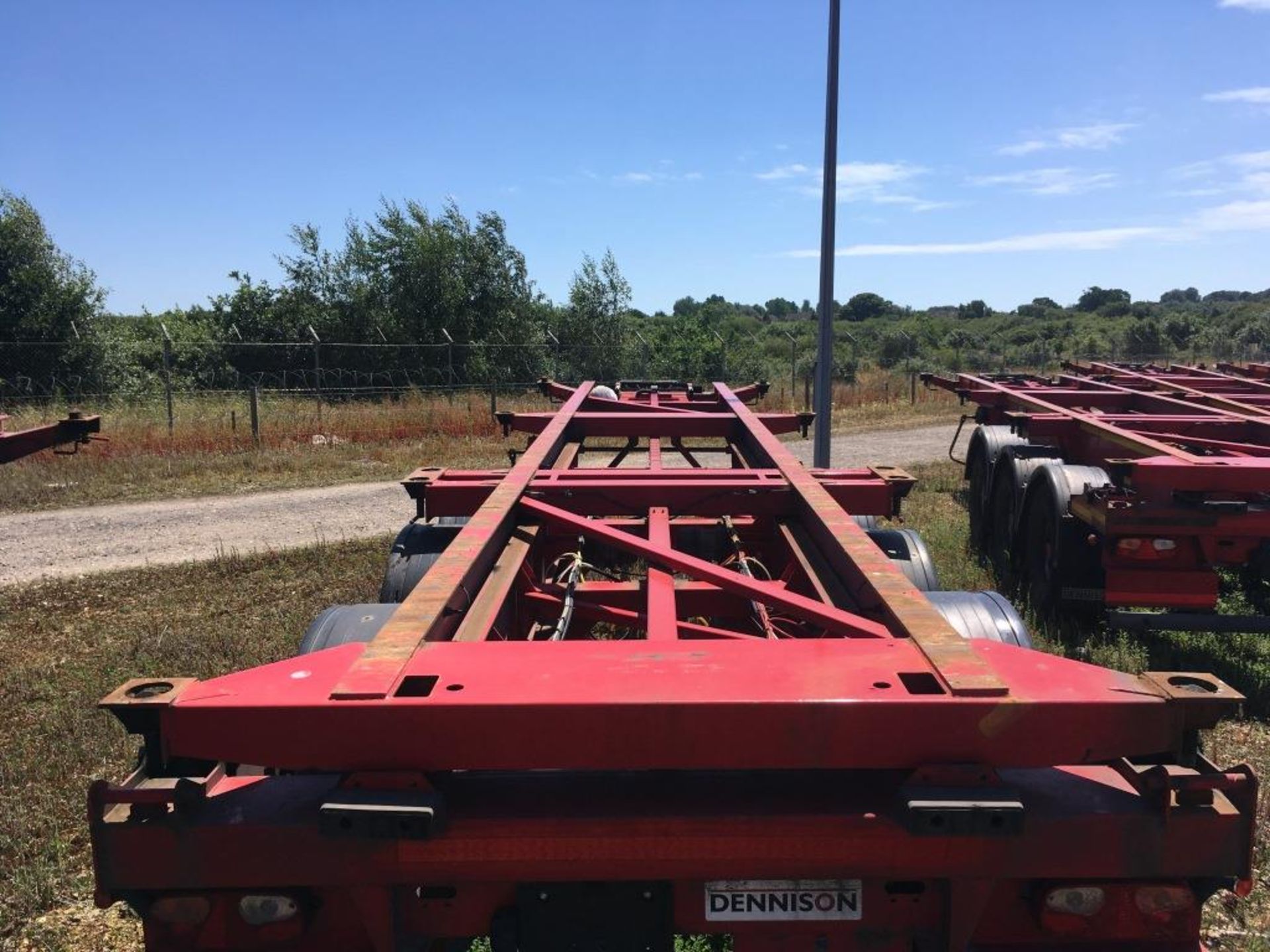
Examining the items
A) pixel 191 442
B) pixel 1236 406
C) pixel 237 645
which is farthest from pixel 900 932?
pixel 191 442

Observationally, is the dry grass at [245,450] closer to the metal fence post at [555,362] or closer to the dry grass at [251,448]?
the dry grass at [251,448]

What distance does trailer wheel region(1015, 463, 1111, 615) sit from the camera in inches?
227

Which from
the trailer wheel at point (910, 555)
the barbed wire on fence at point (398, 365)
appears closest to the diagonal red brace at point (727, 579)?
the trailer wheel at point (910, 555)

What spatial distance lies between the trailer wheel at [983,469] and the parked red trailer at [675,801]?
21.6ft

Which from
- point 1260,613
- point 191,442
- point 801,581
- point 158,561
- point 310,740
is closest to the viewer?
point 310,740

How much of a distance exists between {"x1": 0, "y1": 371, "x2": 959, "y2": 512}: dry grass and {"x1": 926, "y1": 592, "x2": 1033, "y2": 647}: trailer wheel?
1093cm

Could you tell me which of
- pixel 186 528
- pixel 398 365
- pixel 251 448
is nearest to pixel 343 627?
pixel 186 528

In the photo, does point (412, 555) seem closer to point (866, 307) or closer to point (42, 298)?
point (42, 298)

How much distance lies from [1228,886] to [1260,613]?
534cm

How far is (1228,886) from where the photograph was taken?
1823mm

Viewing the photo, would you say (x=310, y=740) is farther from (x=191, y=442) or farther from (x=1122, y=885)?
(x=191, y=442)

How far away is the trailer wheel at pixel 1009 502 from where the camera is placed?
6.63 metres

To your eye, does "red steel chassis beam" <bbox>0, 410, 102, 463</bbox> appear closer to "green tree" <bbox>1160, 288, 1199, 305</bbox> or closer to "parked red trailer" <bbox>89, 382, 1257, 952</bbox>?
"parked red trailer" <bbox>89, 382, 1257, 952</bbox>

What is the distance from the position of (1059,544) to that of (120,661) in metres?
5.62
